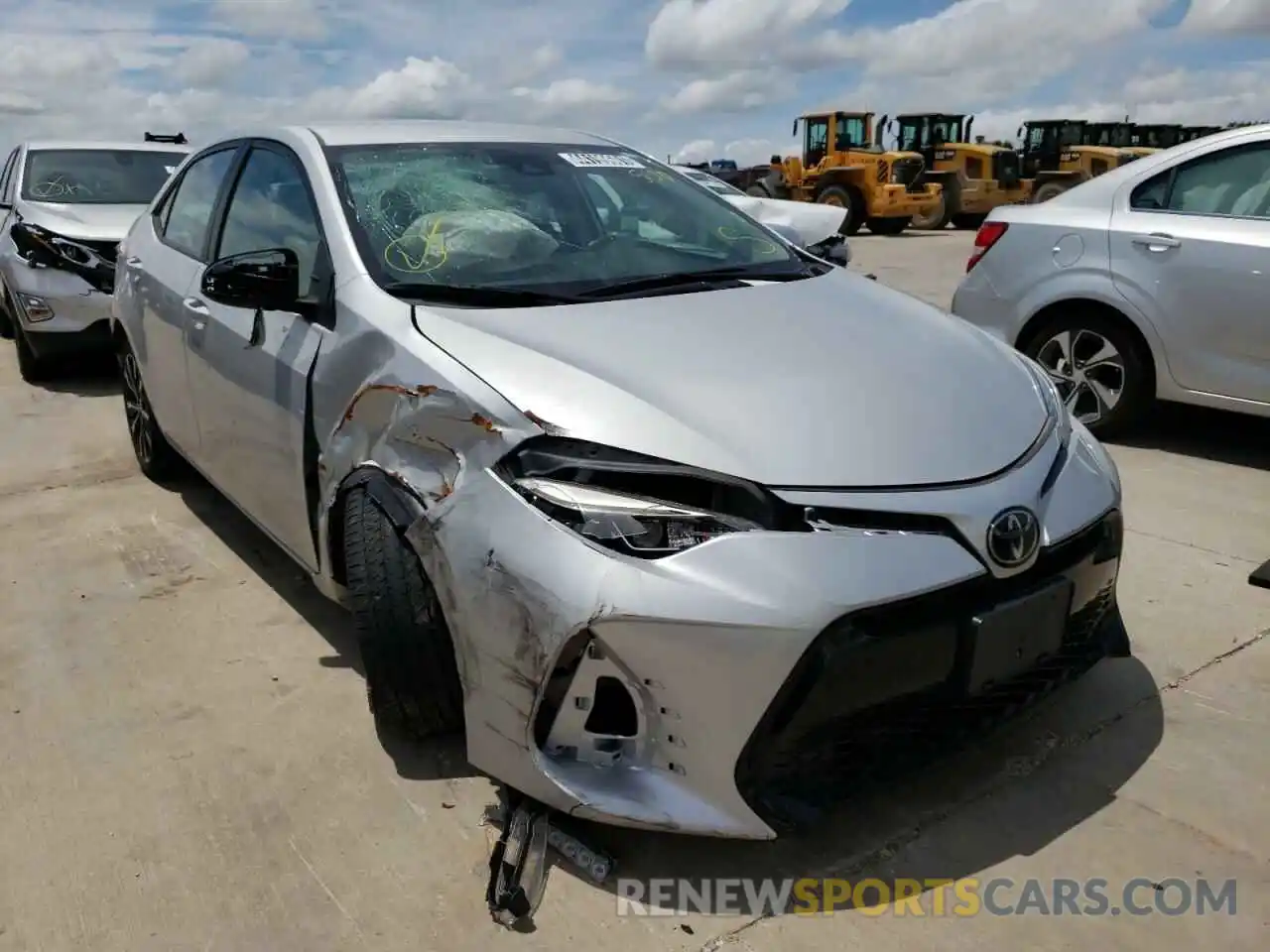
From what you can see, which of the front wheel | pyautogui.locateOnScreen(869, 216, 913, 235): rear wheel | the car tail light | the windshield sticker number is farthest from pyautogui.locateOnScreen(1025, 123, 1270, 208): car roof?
the front wheel

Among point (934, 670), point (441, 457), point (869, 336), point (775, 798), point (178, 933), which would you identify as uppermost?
point (869, 336)

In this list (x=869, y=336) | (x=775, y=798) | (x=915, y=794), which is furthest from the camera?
(x=869, y=336)

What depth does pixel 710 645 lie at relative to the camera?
1912 mm

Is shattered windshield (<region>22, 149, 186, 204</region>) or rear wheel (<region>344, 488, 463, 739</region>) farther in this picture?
shattered windshield (<region>22, 149, 186, 204</region>)

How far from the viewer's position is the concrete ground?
208 centimetres

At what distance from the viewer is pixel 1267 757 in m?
2.57

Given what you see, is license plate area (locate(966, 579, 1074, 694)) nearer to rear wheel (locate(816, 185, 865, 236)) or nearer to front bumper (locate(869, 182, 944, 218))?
rear wheel (locate(816, 185, 865, 236))

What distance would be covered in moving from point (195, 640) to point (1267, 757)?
2.96 meters

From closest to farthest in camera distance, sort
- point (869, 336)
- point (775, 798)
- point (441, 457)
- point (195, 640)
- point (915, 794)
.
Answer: point (775, 798), point (441, 457), point (915, 794), point (869, 336), point (195, 640)

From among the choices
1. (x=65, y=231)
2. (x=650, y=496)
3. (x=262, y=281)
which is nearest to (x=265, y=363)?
(x=262, y=281)

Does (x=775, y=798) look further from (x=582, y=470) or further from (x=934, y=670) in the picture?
(x=582, y=470)

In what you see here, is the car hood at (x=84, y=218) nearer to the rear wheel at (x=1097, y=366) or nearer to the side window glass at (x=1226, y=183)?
the rear wheel at (x=1097, y=366)

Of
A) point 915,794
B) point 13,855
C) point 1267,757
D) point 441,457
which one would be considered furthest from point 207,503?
point 1267,757

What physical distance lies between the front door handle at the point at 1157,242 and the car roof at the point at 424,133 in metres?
2.59
